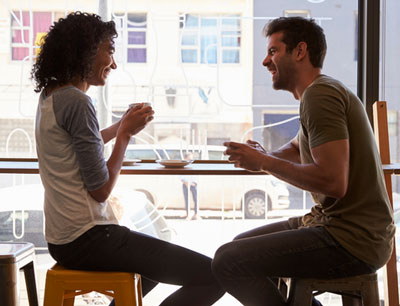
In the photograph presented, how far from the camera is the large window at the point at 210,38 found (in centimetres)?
280

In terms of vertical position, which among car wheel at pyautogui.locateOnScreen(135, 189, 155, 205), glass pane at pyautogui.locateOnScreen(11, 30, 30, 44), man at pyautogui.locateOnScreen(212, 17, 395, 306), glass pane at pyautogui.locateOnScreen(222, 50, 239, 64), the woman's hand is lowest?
car wheel at pyautogui.locateOnScreen(135, 189, 155, 205)

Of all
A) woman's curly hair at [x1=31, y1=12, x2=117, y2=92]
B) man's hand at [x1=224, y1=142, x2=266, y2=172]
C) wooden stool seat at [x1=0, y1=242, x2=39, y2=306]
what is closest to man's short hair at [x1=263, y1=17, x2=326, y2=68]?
man's hand at [x1=224, y1=142, x2=266, y2=172]

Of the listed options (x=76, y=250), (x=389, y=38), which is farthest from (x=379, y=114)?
(x=76, y=250)

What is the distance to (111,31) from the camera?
1.71 metres

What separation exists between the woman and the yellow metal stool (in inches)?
0.9

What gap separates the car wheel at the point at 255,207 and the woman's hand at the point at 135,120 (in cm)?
129

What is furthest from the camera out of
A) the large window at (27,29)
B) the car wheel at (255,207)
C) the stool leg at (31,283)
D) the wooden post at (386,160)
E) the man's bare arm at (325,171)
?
the car wheel at (255,207)

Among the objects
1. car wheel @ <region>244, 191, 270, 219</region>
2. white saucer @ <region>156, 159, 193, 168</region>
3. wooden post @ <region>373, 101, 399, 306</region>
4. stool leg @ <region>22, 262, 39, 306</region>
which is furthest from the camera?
car wheel @ <region>244, 191, 270, 219</region>

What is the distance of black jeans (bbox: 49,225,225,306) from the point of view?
154cm

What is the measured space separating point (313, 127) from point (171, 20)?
1.58 meters

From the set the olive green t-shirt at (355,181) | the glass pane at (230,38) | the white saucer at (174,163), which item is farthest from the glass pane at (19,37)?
the olive green t-shirt at (355,181)

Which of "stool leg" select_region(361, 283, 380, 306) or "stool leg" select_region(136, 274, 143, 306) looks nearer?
"stool leg" select_region(361, 283, 380, 306)

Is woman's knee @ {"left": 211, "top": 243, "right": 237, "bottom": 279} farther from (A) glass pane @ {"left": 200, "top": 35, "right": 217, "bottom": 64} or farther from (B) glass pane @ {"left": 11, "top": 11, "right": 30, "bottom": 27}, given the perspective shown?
(B) glass pane @ {"left": 11, "top": 11, "right": 30, "bottom": 27}

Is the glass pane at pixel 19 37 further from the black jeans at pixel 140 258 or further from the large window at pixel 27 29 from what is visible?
the black jeans at pixel 140 258
